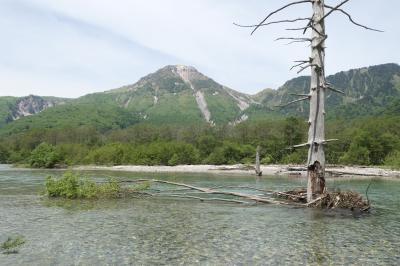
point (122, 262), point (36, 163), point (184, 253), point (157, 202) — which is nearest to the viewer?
point (122, 262)

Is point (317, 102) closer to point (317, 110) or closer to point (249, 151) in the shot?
point (317, 110)

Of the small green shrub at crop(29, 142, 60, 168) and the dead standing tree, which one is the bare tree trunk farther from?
the small green shrub at crop(29, 142, 60, 168)

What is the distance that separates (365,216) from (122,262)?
586 inches

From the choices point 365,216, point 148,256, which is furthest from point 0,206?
point 365,216

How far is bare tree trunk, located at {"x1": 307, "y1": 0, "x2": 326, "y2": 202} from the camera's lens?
24.8 m

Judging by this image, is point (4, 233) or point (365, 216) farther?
point (365, 216)

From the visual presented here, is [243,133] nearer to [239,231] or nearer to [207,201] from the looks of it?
[207,201]

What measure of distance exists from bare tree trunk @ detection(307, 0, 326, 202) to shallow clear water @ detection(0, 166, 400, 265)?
192 centimetres

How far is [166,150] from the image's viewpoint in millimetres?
136375

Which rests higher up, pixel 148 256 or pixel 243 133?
pixel 243 133

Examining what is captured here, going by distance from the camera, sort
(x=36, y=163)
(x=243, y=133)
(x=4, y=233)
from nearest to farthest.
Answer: (x=4, y=233), (x=36, y=163), (x=243, y=133)

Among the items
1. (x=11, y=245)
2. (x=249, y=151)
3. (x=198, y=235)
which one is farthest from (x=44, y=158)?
(x=198, y=235)

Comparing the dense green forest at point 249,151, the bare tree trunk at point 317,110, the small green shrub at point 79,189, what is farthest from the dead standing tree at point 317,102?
the dense green forest at point 249,151

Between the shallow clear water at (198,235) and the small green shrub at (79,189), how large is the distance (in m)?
4.94
